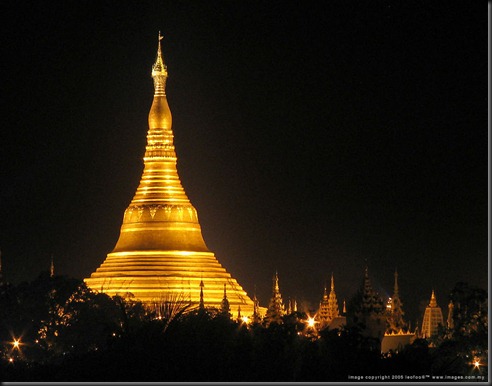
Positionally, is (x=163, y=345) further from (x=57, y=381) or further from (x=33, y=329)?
(x=33, y=329)

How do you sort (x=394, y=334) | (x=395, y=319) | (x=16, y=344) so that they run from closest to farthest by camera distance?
(x=16, y=344) → (x=394, y=334) → (x=395, y=319)

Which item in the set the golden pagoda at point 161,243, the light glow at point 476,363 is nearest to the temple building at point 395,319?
the golden pagoda at point 161,243

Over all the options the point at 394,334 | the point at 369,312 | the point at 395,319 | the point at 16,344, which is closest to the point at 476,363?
the point at 369,312

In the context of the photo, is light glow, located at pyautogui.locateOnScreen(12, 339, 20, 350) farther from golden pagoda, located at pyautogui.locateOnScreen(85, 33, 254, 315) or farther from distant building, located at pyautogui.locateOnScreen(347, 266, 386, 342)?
golden pagoda, located at pyautogui.locateOnScreen(85, 33, 254, 315)

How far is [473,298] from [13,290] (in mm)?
16803

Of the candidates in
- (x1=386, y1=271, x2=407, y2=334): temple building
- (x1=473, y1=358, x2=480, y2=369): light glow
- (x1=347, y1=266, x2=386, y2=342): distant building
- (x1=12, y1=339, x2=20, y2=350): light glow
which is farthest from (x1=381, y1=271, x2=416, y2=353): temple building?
(x1=12, y1=339, x2=20, y2=350): light glow

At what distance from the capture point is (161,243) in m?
83.4

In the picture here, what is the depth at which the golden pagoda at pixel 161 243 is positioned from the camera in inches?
3196

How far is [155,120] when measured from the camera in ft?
276

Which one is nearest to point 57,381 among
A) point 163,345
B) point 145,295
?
point 163,345

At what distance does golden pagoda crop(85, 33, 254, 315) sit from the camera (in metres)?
Answer: 81.2

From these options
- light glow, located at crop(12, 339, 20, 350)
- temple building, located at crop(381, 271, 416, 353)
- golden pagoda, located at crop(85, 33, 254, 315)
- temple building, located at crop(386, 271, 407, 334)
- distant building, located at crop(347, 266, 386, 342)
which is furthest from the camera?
golden pagoda, located at crop(85, 33, 254, 315)

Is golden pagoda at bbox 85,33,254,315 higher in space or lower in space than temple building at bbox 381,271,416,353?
higher

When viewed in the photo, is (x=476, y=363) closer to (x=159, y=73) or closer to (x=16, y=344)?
(x=16, y=344)
